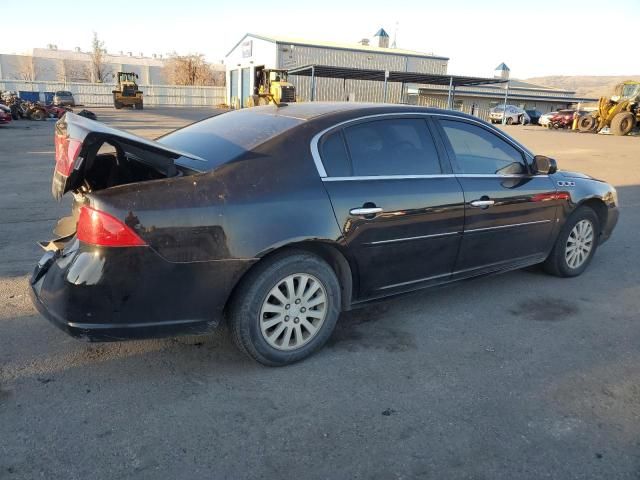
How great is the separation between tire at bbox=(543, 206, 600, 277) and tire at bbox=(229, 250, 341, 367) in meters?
2.56

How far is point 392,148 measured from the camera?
3600mm

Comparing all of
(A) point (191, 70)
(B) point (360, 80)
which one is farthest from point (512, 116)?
(A) point (191, 70)

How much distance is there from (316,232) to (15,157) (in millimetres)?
12452

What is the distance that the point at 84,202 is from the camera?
274 cm

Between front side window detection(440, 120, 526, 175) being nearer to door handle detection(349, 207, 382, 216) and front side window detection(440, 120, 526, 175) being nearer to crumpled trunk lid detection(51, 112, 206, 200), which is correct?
door handle detection(349, 207, 382, 216)

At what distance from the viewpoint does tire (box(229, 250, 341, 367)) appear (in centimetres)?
298

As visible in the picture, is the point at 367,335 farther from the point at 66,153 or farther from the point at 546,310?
the point at 66,153

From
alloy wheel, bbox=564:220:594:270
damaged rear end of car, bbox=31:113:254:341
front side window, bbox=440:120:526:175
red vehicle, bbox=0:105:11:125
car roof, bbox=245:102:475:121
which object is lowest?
red vehicle, bbox=0:105:11:125

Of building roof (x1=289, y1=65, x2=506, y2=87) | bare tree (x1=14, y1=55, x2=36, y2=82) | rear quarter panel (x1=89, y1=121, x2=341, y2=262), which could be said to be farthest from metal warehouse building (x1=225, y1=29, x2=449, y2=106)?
bare tree (x1=14, y1=55, x2=36, y2=82)

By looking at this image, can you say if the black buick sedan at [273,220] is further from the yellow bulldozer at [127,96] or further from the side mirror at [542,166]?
the yellow bulldozer at [127,96]

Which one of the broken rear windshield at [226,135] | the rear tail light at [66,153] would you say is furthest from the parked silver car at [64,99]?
the rear tail light at [66,153]

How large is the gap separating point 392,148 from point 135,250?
74.2 inches

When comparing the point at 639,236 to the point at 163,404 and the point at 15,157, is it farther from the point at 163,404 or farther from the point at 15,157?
the point at 15,157

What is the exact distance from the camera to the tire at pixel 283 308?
298 centimetres
